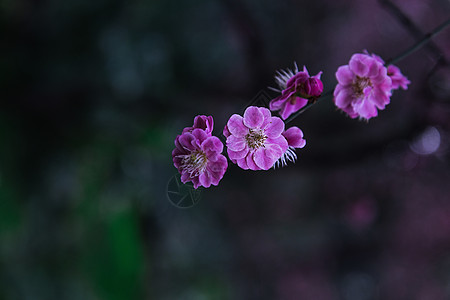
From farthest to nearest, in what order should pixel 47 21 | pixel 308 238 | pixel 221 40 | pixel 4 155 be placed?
pixel 308 238, pixel 221 40, pixel 47 21, pixel 4 155

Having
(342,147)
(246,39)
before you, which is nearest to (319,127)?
(342,147)

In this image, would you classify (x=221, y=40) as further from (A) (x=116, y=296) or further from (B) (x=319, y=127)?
(A) (x=116, y=296)

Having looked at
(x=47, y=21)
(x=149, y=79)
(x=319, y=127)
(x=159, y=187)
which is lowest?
(x=319, y=127)

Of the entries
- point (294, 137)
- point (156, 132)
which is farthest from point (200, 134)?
point (156, 132)

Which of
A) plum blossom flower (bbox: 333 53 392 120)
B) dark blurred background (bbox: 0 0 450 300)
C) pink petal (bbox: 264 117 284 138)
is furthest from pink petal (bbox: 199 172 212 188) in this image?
dark blurred background (bbox: 0 0 450 300)

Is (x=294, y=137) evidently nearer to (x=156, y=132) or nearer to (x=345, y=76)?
(x=345, y=76)

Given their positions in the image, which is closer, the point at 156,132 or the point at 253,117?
the point at 253,117

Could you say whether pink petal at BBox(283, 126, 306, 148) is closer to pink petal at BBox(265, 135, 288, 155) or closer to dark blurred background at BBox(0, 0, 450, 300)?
pink petal at BBox(265, 135, 288, 155)
